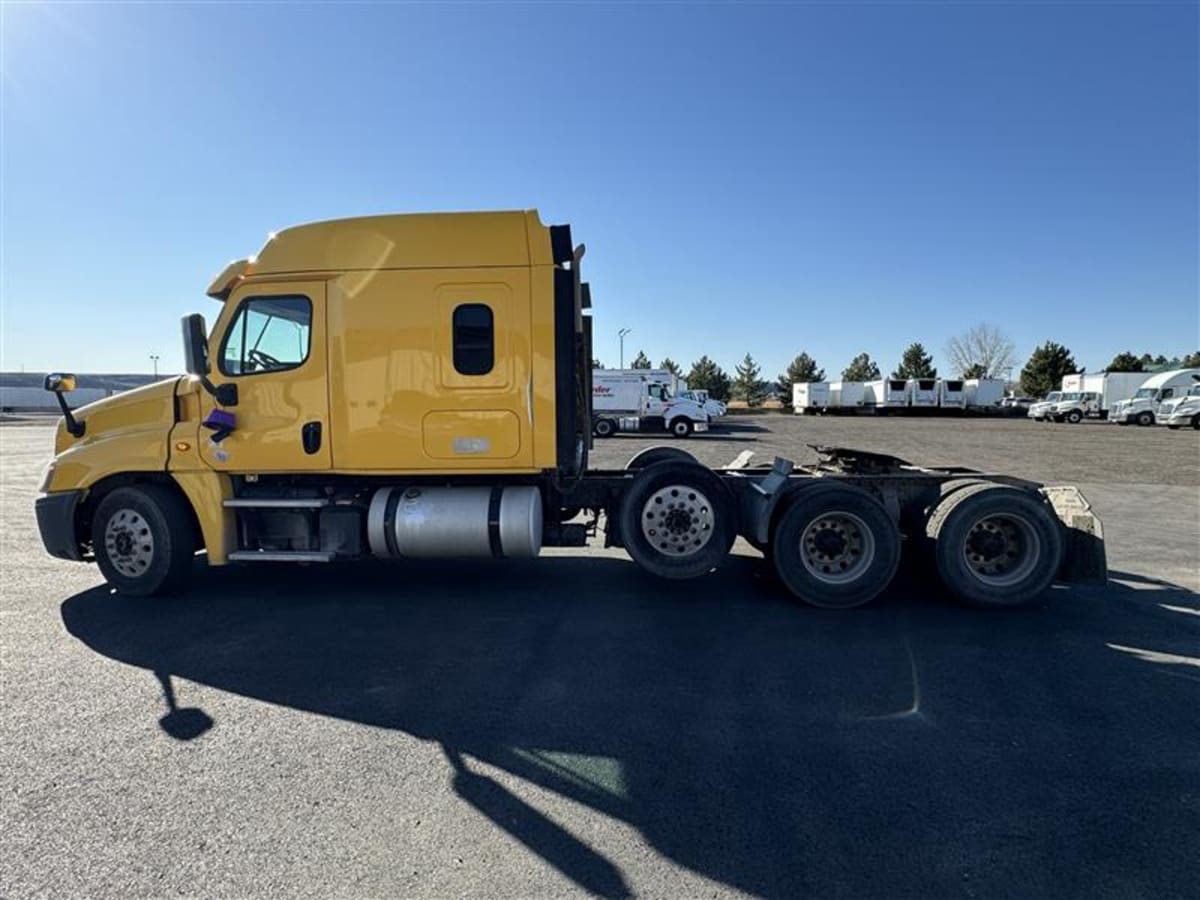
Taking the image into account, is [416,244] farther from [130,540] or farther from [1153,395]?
[1153,395]

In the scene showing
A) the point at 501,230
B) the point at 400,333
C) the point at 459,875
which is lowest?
the point at 459,875

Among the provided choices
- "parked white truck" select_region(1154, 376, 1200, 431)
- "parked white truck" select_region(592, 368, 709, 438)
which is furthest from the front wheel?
"parked white truck" select_region(1154, 376, 1200, 431)

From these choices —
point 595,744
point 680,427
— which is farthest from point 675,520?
point 680,427

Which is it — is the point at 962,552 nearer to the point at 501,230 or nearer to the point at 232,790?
the point at 501,230

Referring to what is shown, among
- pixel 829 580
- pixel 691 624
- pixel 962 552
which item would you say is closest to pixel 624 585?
pixel 691 624

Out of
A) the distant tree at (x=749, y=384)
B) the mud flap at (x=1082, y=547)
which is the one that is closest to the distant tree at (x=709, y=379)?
the distant tree at (x=749, y=384)

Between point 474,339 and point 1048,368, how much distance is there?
238 feet

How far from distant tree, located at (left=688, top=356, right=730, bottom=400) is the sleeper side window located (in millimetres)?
62154

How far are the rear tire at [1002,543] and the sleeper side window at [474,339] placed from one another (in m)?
4.23

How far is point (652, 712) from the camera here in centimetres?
361

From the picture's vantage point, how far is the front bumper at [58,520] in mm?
5570

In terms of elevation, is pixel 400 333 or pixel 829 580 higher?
pixel 400 333

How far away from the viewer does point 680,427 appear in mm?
29625

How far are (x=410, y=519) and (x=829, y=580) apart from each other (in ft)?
12.3
